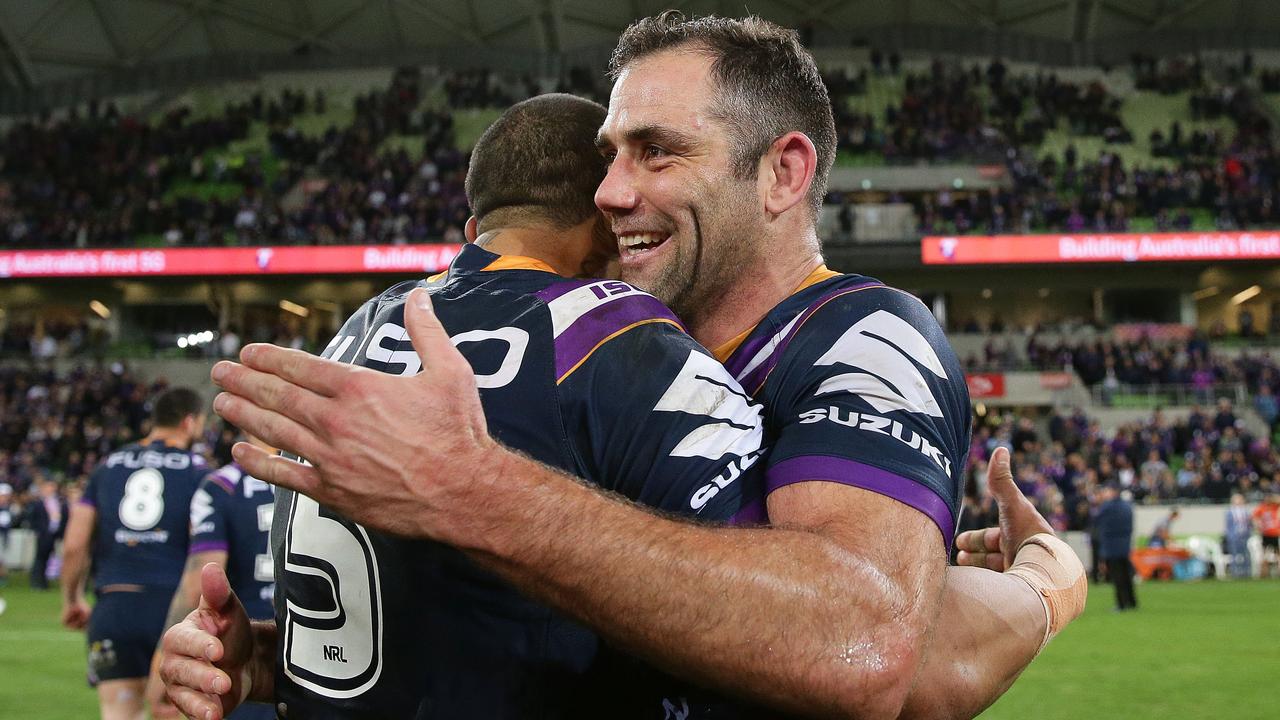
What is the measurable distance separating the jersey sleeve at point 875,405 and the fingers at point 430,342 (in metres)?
0.60

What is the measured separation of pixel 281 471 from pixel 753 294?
4.30ft

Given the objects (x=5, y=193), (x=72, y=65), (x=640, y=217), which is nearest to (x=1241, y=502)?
(x=640, y=217)

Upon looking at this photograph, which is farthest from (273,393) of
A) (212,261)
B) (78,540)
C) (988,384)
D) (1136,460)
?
(212,261)

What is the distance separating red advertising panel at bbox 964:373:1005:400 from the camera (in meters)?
30.1

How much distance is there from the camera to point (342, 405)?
1.55 m

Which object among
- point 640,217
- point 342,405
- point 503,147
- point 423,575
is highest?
point 503,147

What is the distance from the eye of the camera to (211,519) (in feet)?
20.1

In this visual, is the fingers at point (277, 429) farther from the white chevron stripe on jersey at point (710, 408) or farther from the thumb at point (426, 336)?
the white chevron stripe on jersey at point (710, 408)

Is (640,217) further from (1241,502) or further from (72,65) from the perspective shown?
(72,65)

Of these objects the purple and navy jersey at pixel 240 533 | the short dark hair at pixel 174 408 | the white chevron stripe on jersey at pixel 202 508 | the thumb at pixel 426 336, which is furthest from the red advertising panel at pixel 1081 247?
the thumb at pixel 426 336

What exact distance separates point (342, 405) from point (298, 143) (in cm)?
4145

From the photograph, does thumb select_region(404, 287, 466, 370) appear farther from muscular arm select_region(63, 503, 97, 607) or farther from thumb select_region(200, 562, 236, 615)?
muscular arm select_region(63, 503, 97, 607)

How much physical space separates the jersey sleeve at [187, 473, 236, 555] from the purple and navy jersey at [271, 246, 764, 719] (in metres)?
4.50

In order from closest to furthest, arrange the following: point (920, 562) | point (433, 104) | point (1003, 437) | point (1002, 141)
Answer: point (920, 562)
point (1003, 437)
point (1002, 141)
point (433, 104)
